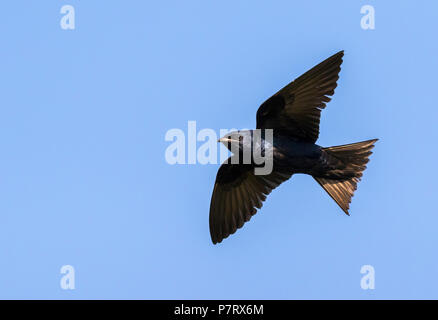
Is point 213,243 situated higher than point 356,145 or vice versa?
point 356,145

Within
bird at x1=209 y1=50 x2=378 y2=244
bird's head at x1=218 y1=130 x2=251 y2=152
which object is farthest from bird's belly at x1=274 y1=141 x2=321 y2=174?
bird's head at x1=218 y1=130 x2=251 y2=152

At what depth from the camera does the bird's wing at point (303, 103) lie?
34.9 feet

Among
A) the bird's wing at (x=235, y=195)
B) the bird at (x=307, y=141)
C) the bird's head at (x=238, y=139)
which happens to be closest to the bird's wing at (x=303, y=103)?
the bird at (x=307, y=141)

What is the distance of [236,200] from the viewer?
39.8 feet

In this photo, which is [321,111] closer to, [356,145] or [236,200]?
[356,145]

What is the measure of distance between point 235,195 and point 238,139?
5.06ft

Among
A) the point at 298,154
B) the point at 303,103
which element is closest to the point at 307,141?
the point at 298,154

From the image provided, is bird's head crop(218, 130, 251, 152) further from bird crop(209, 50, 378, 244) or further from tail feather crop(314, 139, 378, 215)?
tail feather crop(314, 139, 378, 215)

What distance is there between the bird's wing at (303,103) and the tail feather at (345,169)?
0.35 m

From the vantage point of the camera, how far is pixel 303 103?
35.6ft

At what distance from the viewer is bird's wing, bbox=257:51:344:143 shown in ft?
34.9
